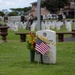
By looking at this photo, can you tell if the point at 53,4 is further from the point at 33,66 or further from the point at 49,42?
the point at 33,66

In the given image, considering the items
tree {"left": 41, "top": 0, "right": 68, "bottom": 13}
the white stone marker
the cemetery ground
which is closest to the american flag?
the white stone marker

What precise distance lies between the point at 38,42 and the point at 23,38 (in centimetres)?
917

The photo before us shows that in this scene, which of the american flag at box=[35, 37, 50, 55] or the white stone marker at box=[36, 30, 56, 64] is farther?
the white stone marker at box=[36, 30, 56, 64]

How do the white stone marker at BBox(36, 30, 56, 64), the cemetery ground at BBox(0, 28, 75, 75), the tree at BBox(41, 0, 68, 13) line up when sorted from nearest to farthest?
the cemetery ground at BBox(0, 28, 75, 75)
the white stone marker at BBox(36, 30, 56, 64)
the tree at BBox(41, 0, 68, 13)

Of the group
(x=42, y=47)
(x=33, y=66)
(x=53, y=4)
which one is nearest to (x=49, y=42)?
(x=42, y=47)

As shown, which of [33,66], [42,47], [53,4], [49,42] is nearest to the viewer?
[33,66]

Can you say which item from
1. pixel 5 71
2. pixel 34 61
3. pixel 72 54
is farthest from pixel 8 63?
pixel 72 54

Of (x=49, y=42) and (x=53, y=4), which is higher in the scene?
(x=53, y=4)

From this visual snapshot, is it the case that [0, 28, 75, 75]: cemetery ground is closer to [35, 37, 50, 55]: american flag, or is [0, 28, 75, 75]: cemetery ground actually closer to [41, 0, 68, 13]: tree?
[35, 37, 50, 55]: american flag

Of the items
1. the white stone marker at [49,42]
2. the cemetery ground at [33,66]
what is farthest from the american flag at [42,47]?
the cemetery ground at [33,66]

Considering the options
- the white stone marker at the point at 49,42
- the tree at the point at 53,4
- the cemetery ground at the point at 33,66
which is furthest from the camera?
the tree at the point at 53,4

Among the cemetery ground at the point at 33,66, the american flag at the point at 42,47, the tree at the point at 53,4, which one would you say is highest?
the tree at the point at 53,4

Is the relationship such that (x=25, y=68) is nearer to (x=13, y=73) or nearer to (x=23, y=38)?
(x=13, y=73)

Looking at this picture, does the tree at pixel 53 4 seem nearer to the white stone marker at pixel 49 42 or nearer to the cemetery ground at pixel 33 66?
the cemetery ground at pixel 33 66
